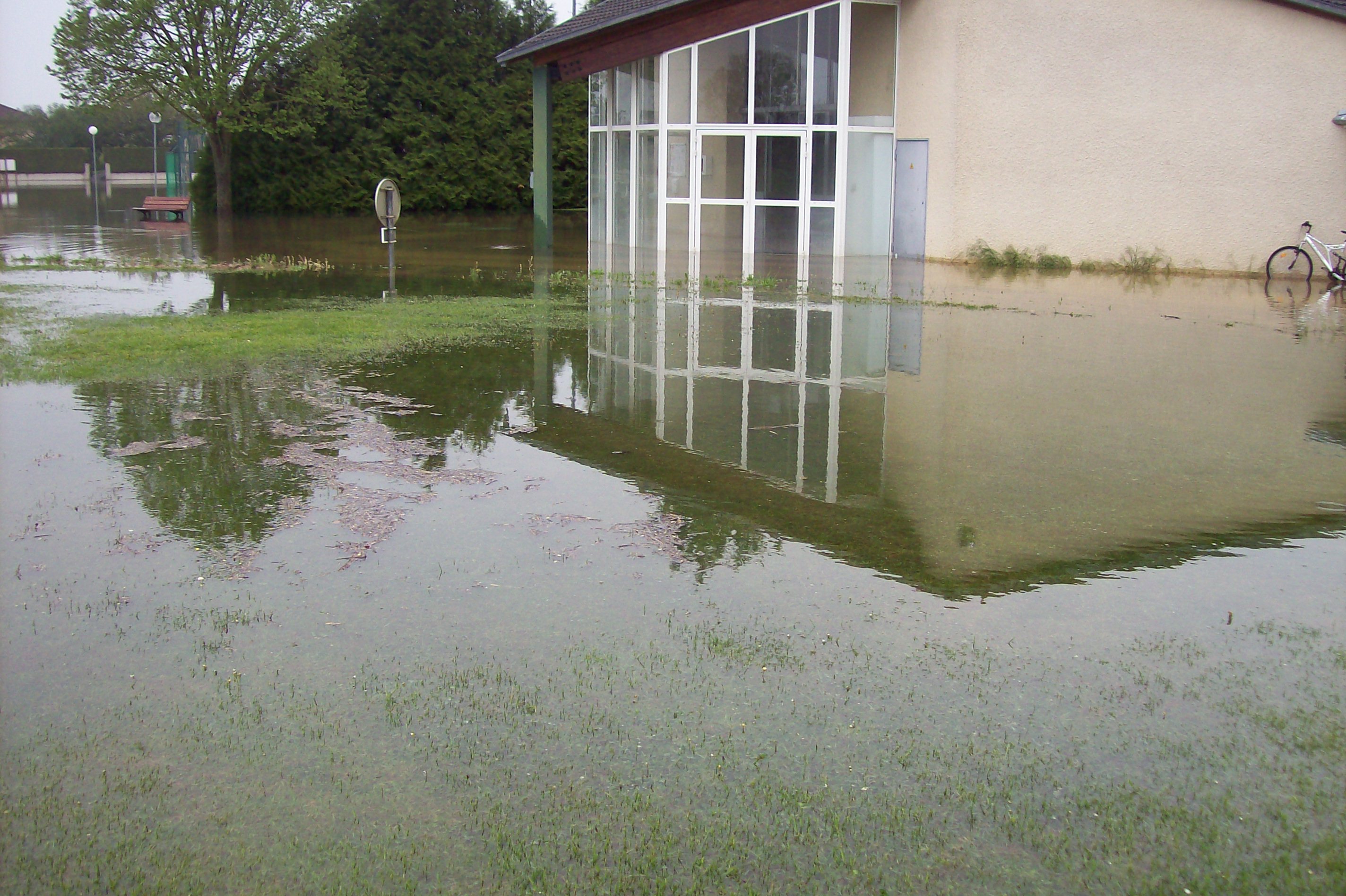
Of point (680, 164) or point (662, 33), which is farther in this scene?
point (680, 164)

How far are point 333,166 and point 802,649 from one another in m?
36.1

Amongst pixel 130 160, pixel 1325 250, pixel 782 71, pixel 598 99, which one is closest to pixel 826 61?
pixel 782 71

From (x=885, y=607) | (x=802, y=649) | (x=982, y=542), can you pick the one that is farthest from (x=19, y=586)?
(x=982, y=542)

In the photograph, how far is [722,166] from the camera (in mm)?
22625

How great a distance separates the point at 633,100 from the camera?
23.6 m

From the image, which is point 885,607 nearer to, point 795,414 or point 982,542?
point 982,542

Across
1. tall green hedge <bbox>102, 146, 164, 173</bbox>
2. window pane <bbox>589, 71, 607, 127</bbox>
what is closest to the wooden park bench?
window pane <bbox>589, 71, 607, 127</bbox>

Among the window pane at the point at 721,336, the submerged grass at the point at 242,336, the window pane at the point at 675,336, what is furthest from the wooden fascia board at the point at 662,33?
the submerged grass at the point at 242,336

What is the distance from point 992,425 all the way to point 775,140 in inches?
582

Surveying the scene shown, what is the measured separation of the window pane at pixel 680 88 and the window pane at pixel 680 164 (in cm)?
27

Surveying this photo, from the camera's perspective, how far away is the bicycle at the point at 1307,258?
62.0 ft

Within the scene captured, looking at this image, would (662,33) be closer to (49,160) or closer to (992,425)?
(992,425)

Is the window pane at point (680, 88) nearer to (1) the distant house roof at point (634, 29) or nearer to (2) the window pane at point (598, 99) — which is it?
(1) the distant house roof at point (634, 29)

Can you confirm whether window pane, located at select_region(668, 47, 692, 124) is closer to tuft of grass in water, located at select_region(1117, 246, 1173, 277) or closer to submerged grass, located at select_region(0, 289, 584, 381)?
tuft of grass in water, located at select_region(1117, 246, 1173, 277)
